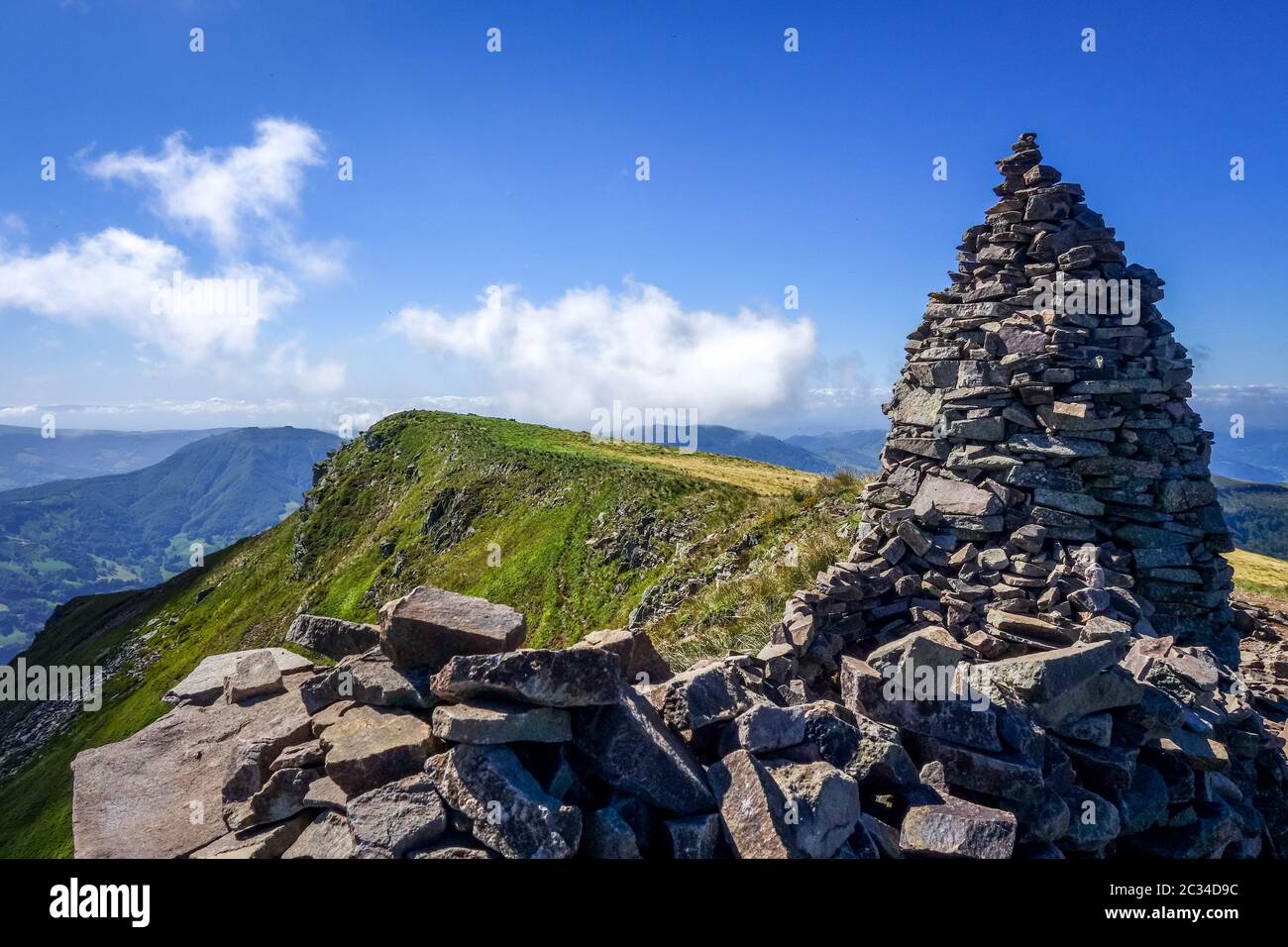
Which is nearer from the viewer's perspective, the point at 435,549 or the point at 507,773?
the point at 507,773

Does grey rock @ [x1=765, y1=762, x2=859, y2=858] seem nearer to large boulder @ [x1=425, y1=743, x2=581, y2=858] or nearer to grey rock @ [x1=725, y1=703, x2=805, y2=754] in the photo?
grey rock @ [x1=725, y1=703, x2=805, y2=754]

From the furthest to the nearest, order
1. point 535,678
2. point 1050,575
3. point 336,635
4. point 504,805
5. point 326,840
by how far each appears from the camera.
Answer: point 1050,575 < point 336,635 < point 535,678 < point 326,840 < point 504,805

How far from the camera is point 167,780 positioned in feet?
29.0

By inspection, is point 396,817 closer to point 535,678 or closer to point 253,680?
point 535,678

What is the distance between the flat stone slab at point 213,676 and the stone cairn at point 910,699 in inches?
2.8

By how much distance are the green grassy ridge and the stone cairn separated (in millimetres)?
10159

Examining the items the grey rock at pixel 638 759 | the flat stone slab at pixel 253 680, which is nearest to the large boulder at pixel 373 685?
the grey rock at pixel 638 759

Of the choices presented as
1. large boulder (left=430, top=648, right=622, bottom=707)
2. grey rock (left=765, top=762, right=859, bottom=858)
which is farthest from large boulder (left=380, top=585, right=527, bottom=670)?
grey rock (left=765, top=762, right=859, bottom=858)

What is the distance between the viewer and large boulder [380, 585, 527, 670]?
859cm

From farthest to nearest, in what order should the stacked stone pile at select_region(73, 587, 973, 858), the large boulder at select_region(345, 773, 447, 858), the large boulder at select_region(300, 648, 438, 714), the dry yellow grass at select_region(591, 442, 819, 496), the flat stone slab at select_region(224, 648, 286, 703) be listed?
the dry yellow grass at select_region(591, 442, 819, 496), the flat stone slab at select_region(224, 648, 286, 703), the large boulder at select_region(300, 648, 438, 714), the stacked stone pile at select_region(73, 587, 973, 858), the large boulder at select_region(345, 773, 447, 858)

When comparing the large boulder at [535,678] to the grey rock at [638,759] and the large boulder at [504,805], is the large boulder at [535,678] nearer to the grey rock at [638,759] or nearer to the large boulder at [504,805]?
the grey rock at [638,759]

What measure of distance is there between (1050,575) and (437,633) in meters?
11.2

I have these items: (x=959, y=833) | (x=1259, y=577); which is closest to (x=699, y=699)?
(x=959, y=833)

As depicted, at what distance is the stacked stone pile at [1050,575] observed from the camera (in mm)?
9273
